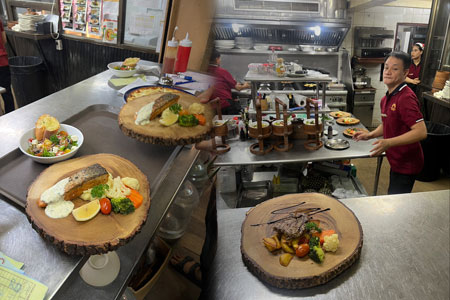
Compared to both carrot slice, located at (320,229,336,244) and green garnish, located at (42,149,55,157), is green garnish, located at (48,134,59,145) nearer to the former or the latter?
green garnish, located at (42,149,55,157)

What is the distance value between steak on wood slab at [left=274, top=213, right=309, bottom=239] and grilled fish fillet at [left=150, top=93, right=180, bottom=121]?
1.92ft

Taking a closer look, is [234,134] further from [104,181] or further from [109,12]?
[109,12]

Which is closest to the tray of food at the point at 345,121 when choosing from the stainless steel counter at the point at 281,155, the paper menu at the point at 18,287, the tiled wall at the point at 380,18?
the stainless steel counter at the point at 281,155

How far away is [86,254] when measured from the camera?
65cm

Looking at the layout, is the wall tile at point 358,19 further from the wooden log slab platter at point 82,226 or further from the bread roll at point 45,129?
the bread roll at point 45,129

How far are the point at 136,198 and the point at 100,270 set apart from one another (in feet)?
0.56

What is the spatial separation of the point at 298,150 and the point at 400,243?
0.55 m

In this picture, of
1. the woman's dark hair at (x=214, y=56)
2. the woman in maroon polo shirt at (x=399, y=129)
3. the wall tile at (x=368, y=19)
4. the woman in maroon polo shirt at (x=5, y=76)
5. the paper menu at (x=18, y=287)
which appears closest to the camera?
the paper menu at (x=18, y=287)

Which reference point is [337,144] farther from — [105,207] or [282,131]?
[105,207]

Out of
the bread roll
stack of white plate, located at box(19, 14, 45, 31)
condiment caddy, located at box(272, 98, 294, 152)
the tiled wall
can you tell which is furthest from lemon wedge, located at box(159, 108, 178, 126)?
stack of white plate, located at box(19, 14, 45, 31)

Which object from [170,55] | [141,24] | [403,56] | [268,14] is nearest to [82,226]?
[170,55]

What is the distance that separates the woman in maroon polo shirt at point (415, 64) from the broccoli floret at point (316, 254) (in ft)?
11.5

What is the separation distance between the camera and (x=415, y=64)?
410 cm

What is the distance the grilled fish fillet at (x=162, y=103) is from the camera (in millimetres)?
916
